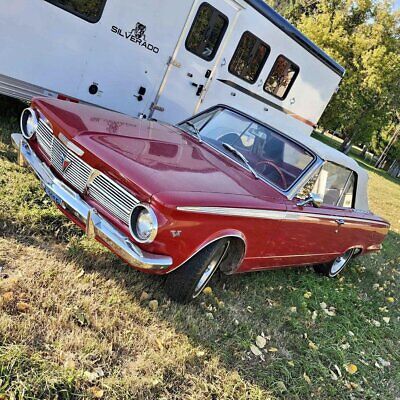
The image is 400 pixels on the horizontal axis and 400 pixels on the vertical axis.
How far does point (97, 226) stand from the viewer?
2.77m

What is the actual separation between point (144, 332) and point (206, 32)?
195 inches

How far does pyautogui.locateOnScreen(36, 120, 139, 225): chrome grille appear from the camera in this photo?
2.78 metres

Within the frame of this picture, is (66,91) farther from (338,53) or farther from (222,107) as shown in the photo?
(338,53)

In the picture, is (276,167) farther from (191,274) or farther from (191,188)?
(191,274)

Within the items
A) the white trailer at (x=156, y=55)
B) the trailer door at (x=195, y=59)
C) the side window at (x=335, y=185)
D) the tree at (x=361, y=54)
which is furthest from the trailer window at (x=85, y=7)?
the tree at (x=361, y=54)

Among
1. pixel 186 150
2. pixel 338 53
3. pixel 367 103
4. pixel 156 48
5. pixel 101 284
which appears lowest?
pixel 101 284

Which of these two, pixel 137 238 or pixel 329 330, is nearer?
pixel 137 238

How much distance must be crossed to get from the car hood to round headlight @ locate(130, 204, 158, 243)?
4.5 inches

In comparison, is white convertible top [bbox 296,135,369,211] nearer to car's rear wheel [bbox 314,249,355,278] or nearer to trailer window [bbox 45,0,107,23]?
car's rear wheel [bbox 314,249,355,278]

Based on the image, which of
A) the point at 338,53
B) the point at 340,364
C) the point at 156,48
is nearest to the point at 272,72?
the point at 156,48

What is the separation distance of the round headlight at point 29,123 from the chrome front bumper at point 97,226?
481 mm

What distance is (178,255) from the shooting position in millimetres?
2809

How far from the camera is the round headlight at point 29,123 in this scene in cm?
350

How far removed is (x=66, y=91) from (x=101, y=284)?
3.16 m
